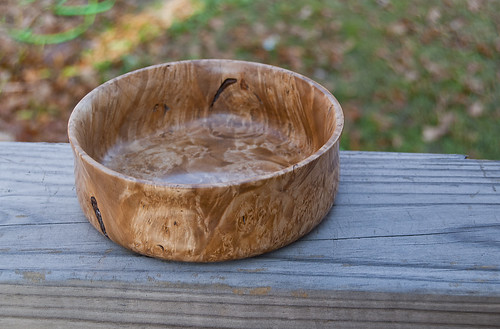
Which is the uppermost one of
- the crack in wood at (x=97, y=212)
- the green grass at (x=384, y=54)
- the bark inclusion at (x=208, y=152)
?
the crack in wood at (x=97, y=212)

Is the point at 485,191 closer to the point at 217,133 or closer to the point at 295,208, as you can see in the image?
the point at 295,208

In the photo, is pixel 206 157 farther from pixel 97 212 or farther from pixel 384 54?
pixel 384 54

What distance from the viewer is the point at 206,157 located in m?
1.07

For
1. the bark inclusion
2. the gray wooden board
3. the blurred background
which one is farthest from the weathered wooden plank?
the blurred background

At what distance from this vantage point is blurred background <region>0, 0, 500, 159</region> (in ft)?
7.30

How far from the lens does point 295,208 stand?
2.55ft

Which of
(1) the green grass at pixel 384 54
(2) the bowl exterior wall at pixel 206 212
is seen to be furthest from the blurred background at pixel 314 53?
(2) the bowl exterior wall at pixel 206 212

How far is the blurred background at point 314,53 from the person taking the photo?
2227 mm

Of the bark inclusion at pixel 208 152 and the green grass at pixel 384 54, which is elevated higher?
the bark inclusion at pixel 208 152

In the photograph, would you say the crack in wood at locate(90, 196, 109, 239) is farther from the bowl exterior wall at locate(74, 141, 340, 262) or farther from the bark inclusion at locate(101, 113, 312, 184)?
the bark inclusion at locate(101, 113, 312, 184)

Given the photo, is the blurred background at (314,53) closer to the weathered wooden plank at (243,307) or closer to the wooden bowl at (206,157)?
the wooden bowl at (206,157)

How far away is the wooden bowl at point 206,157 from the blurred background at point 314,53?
1020 millimetres

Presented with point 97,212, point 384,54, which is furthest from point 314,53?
point 97,212

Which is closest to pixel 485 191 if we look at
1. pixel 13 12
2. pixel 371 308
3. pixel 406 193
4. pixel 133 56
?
pixel 406 193
